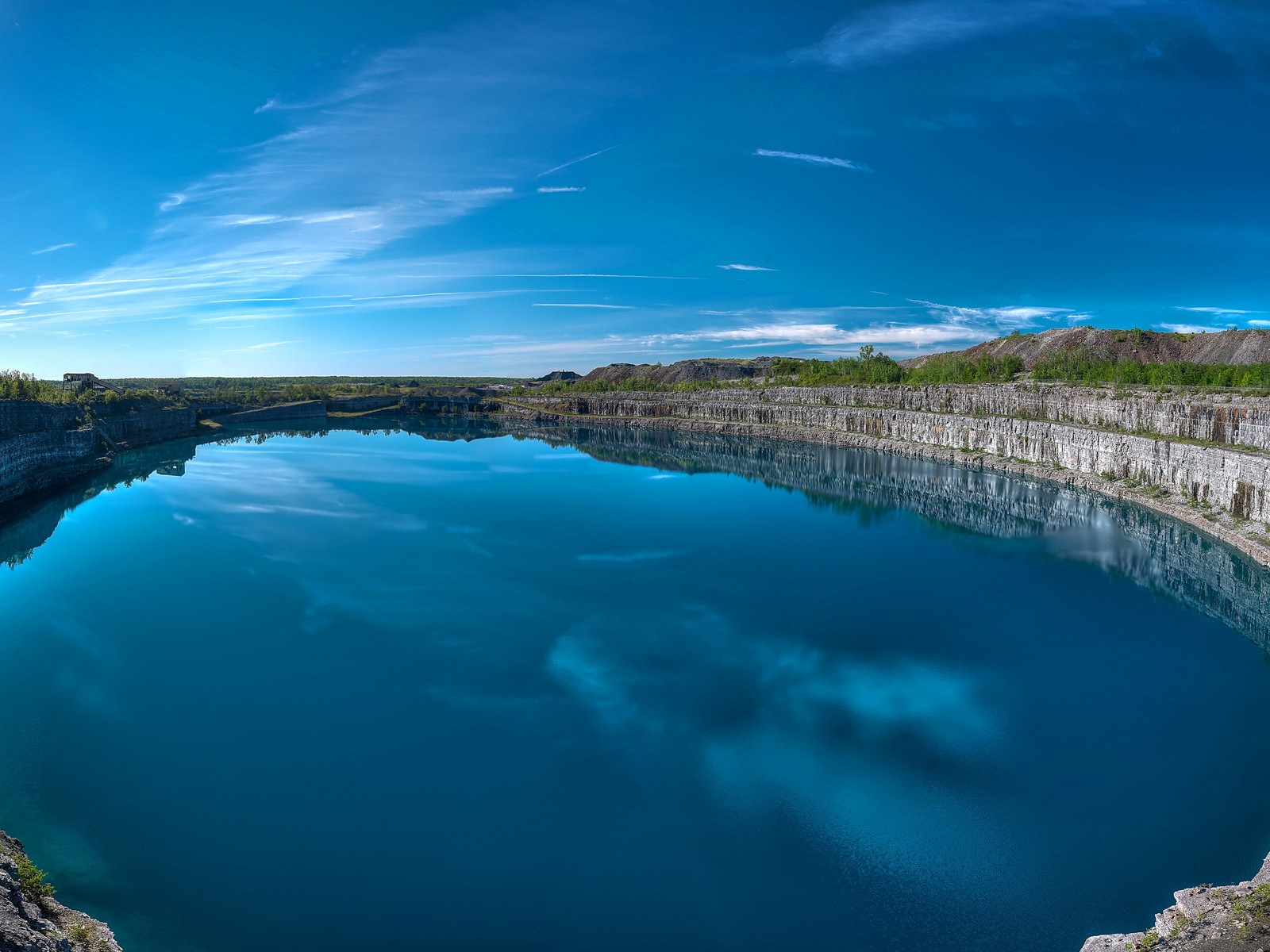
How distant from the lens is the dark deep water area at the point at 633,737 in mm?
9906

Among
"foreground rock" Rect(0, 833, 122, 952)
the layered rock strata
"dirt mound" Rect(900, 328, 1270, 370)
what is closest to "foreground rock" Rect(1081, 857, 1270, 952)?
"foreground rock" Rect(0, 833, 122, 952)

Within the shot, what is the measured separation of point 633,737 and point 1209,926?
29.8 ft

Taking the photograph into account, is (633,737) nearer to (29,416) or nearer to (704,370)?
(29,416)

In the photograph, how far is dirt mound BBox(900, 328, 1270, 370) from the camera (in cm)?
6419

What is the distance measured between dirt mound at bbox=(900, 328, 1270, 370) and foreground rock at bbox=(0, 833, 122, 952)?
69371 mm

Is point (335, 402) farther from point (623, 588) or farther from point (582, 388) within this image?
point (623, 588)

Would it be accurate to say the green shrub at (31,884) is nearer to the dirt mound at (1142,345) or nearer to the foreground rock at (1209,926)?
the foreground rock at (1209,926)

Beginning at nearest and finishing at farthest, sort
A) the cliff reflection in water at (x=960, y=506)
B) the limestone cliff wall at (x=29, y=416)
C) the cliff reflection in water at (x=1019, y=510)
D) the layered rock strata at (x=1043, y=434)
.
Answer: the cliff reflection in water at (x=1019, y=510) → the cliff reflection in water at (x=960, y=506) → the layered rock strata at (x=1043, y=434) → the limestone cliff wall at (x=29, y=416)

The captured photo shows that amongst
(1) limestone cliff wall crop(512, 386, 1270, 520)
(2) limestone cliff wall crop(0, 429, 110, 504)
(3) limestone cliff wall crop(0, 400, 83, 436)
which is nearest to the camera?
(1) limestone cliff wall crop(512, 386, 1270, 520)

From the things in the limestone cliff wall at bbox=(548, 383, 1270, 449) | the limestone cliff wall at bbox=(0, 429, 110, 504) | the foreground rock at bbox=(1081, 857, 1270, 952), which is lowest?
the foreground rock at bbox=(1081, 857, 1270, 952)

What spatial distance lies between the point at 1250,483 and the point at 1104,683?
16095 millimetres

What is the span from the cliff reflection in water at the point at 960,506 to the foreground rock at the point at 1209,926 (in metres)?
14.8

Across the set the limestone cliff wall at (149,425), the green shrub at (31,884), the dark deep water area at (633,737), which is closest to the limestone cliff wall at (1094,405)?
the dark deep water area at (633,737)

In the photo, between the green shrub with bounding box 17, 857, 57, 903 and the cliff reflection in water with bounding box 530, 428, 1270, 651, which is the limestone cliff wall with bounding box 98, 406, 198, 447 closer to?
the cliff reflection in water with bounding box 530, 428, 1270, 651
